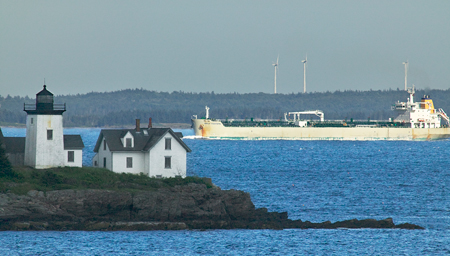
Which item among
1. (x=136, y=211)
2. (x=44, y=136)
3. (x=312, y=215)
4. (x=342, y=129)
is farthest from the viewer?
(x=342, y=129)

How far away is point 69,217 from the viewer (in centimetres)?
2803

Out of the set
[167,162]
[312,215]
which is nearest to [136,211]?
[167,162]

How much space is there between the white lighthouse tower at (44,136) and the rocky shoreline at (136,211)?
5.31 meters

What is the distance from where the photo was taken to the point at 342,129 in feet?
422

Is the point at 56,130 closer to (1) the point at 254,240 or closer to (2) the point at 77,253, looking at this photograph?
(2) the point at 77,253

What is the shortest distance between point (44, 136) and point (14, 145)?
2.98m

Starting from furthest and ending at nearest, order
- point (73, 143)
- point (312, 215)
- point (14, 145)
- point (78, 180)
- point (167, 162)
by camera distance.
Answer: point (312, 215)
point (14, 145)
point (167, 162)
point (73, 143)
point (78, 180)

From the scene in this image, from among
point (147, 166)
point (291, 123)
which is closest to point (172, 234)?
point (147, 166)

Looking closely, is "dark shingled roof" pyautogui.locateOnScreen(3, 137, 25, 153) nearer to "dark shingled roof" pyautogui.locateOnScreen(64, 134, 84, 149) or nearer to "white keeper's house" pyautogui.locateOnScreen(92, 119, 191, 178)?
"dark shingled roof" pyautogui.locateOnScreen(64, 134, 84, 149)

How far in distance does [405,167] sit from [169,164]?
42608 millimetres

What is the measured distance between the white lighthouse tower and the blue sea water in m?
6.98

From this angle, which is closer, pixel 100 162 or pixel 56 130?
pixel 56 130

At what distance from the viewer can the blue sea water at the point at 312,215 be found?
26547mm

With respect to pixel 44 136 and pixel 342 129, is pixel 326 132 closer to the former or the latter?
pixel 342 129
